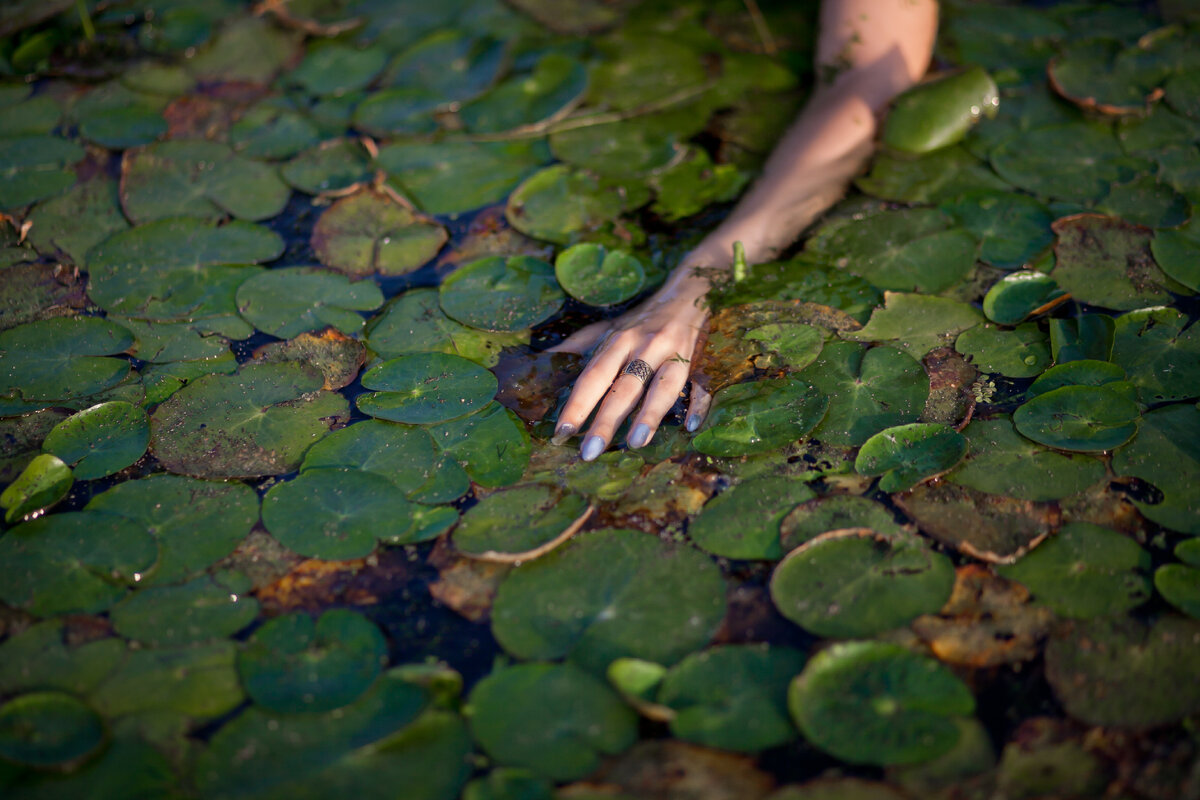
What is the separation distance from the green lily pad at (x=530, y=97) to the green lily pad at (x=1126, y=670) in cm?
219

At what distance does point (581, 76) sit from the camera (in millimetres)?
2865

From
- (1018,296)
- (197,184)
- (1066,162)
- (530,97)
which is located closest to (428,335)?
(197,184)

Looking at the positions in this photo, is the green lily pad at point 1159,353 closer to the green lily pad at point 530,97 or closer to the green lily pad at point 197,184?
the green lily pad at point 530,97

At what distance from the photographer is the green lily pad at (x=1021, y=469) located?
1679 millimetres

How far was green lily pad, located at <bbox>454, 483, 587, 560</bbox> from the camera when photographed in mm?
1606

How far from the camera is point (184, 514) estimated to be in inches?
66.6

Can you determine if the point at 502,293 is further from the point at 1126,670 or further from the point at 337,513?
the point at 1126,670

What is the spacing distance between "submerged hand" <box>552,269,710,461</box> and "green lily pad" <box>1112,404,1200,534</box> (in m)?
0.93

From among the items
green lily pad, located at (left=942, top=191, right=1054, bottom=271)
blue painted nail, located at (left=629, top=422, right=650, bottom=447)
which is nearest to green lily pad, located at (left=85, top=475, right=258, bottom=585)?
blue painted nail, located at (left=629, top=422, right=650, bottom=447)

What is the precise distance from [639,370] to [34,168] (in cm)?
216

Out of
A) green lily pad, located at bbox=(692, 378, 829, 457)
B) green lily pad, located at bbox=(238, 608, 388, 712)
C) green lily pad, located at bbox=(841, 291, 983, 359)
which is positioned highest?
green lily pad, located at bbox=(841, 291, 983, 359)

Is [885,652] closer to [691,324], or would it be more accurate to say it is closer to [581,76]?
[691,324]

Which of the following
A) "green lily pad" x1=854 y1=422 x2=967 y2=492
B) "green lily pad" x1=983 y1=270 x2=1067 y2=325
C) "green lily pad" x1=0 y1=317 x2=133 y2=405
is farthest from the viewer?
"green lily pad" x1=983 y1=270 x2=1067 y2=325

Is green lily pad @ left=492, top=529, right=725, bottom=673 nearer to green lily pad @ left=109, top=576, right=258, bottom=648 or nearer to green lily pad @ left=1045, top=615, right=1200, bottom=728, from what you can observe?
green lily pad @ left=109, top=576, right=258, bottom=648
